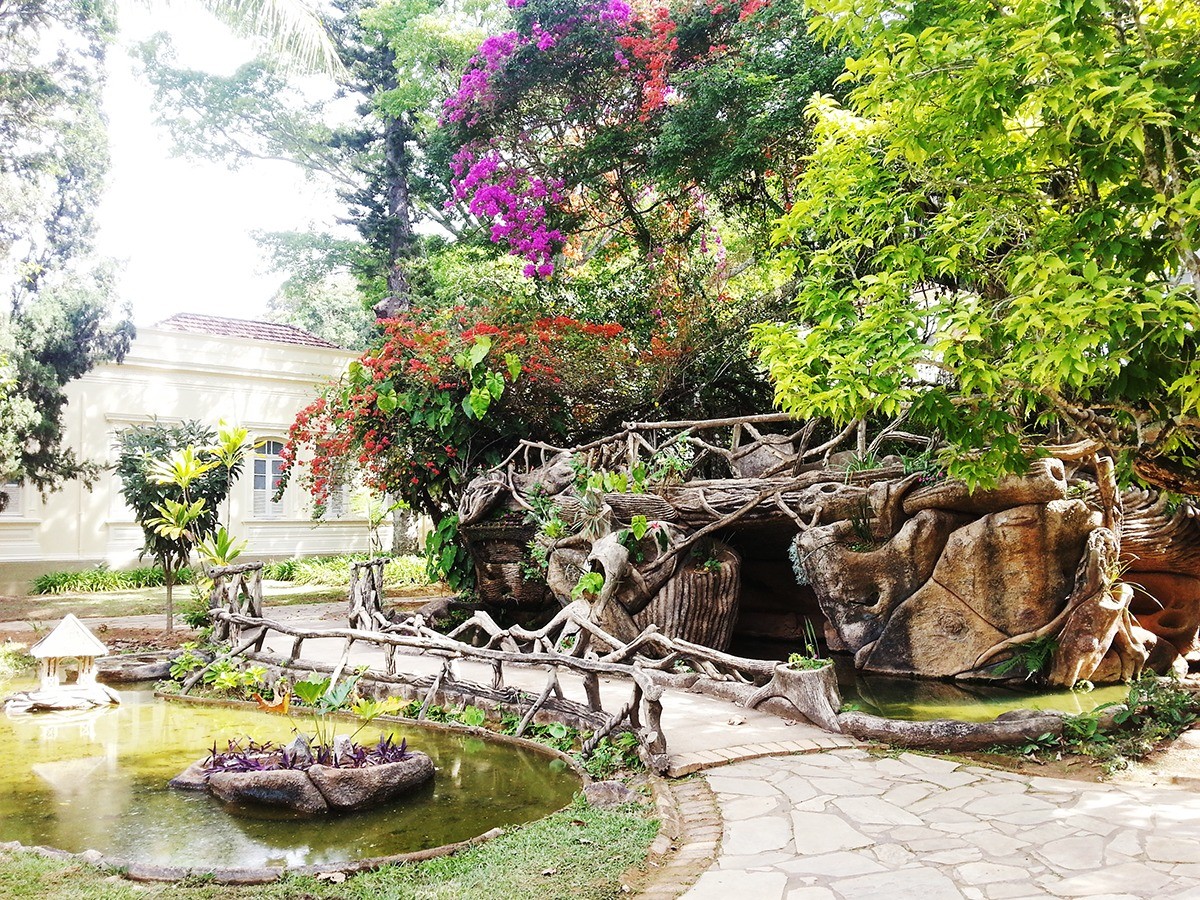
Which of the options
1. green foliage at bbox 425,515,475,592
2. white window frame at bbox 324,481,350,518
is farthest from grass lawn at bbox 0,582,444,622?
white window frame at bbox 324,481,350,518

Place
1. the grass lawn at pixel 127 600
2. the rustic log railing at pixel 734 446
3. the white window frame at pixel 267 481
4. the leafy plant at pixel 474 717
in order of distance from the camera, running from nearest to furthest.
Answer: the leafy plant at pixel 474 717 → the rustic log railing at pixel 734 446 → the grass lawn at pixel 127 600 → the white window frame at pixel 267 481

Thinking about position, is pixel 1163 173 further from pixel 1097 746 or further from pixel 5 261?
pixel 5 261

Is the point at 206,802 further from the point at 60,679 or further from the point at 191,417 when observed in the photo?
the point at 191,417

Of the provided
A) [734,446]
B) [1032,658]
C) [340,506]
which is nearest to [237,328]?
[340,506]

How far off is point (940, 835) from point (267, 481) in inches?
753

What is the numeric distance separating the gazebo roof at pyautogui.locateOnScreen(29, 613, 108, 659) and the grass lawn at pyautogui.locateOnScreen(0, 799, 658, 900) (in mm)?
4558

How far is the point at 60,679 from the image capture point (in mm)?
8609

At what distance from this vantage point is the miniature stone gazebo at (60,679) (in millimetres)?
8086

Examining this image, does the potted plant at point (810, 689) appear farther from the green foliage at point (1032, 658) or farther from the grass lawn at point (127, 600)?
the grass lawn at point (127, 600)

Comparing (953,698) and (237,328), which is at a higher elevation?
(237,328)

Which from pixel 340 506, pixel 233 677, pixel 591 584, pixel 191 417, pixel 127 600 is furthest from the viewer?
pixel 340 506

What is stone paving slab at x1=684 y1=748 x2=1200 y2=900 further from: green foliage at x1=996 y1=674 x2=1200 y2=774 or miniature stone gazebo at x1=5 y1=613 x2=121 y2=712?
miniature stone gazebo at x1=5 y1=613 x2=121 y2=712

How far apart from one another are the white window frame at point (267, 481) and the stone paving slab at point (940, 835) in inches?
687

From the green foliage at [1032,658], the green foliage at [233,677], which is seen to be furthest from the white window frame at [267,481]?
the green foliage at [1032,658]
